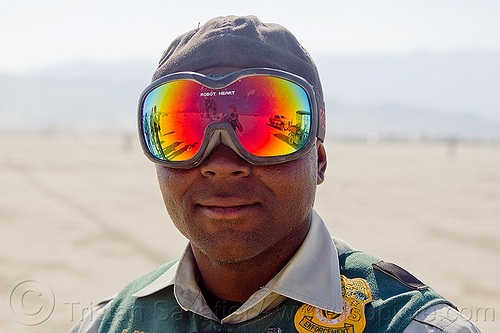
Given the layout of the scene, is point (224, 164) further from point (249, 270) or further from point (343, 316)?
point (343, 316)

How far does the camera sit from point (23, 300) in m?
5.70

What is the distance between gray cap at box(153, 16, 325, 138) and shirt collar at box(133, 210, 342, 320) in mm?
386

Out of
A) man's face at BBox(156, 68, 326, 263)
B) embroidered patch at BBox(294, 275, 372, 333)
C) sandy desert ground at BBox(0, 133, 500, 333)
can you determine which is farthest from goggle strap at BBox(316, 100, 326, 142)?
sandy desert ground at BBox(0, 133, 500, 333)

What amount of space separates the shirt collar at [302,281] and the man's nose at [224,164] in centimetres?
35

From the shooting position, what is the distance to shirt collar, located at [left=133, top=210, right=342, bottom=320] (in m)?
1.64

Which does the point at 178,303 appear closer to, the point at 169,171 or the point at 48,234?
the point at 169,171

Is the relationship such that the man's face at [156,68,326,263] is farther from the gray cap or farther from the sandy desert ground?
the sandy desert ground

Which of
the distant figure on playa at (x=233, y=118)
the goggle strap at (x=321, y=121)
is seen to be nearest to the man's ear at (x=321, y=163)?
the goggle strap at (x=321, y=121)

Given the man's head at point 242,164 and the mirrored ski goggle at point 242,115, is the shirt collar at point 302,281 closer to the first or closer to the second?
the man's head at point 242,164

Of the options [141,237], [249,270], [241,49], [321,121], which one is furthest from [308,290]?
[141,237]

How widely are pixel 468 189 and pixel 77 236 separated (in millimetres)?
11669

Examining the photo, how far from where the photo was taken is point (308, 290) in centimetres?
165

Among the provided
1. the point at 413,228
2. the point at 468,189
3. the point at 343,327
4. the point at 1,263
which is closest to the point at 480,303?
the point at 413,228

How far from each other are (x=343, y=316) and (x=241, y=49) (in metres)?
0.91
